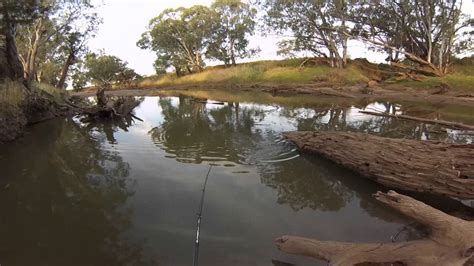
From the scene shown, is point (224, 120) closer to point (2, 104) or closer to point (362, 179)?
point (2, 104)

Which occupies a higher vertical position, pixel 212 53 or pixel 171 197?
pixel 212 53

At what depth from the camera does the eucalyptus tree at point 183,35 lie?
5000 cm

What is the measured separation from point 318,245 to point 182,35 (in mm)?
50034

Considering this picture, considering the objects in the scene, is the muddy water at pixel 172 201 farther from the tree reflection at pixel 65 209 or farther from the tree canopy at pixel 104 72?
the tree canopy at pixel 104 72

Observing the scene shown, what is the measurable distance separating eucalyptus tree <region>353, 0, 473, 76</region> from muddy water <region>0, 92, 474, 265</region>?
22684mm

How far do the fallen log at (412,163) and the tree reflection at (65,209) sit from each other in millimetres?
4262

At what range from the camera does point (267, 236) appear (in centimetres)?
486

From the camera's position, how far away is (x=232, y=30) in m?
50.5

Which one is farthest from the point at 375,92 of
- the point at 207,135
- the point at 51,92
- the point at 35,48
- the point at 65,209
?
the point at 65,209

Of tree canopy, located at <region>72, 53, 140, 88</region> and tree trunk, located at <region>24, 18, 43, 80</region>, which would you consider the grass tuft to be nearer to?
tree trunk, located at <region>24, 18, 43, 80</region>

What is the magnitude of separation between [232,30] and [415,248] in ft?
162

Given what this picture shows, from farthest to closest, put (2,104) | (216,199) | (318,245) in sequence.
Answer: (2,104), (216,199), (318,245)

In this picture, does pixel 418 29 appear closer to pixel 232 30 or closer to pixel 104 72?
pixel 232 30

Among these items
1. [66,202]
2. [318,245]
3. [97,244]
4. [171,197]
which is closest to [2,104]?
[66,202]
